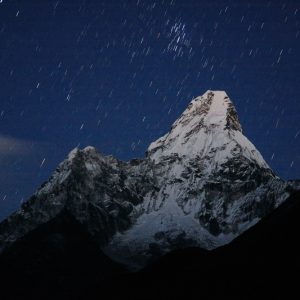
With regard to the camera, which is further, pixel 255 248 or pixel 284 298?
pixel 255 248

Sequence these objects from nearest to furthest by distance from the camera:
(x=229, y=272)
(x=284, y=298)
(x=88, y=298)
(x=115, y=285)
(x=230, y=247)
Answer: (x=284, y=298), (x=229, y=272), (x=230, y=247), (x=115, y=285), (x=88, y=298)

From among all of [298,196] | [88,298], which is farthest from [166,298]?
[88,298]

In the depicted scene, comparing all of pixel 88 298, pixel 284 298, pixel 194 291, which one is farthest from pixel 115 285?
pixel 284 298

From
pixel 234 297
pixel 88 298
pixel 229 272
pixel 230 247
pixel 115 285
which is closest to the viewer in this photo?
pixel 234 297

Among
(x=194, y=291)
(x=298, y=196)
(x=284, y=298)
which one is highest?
(x=298, y=196)

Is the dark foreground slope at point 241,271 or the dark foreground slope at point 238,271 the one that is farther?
the dark foreground slope at point 238,271

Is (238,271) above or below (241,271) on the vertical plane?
above

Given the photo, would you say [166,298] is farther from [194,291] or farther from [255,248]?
[255,248]

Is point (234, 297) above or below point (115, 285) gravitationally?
below

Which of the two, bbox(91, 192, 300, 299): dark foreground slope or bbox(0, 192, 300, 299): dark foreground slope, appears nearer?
bbox(91, 192, 300, 299): dark foreground slope

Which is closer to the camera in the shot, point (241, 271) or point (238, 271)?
point (241, 271)

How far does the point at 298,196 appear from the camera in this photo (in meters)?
162

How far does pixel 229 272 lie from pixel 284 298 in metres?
28.6

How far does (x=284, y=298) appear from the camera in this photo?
102750 millimetres
